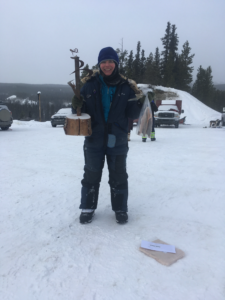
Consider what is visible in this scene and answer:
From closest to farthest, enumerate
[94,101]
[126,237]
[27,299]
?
[27,299] → [126,237] → [94,101]

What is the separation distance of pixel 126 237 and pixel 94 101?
138 centimetres

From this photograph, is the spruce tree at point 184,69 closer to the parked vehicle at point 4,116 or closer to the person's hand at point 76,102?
the parked vehicle at point 4,116

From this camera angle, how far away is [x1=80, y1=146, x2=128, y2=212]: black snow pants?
8.60ft

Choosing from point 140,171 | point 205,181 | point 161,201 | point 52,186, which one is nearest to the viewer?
point 161,201

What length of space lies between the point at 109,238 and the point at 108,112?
4.07ft

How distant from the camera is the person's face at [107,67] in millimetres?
2500

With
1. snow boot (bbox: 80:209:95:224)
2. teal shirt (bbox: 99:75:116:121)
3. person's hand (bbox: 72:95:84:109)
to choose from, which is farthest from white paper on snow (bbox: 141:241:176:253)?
person's hand (bbox: 72:95:84:109)

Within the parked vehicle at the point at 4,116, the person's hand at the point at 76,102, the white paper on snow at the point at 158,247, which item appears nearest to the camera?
the white paper on snow at the point at 158,247

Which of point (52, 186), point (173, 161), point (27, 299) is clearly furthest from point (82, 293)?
point (173, 161)

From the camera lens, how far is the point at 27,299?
158 cm

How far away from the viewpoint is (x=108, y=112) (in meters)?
2.56

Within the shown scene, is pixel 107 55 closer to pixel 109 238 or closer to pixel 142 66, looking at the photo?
Result: pixel 109 238

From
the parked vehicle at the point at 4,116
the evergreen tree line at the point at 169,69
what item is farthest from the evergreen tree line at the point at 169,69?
the parked vehicle at the point at 4,116

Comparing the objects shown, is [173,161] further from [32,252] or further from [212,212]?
[32,252]
